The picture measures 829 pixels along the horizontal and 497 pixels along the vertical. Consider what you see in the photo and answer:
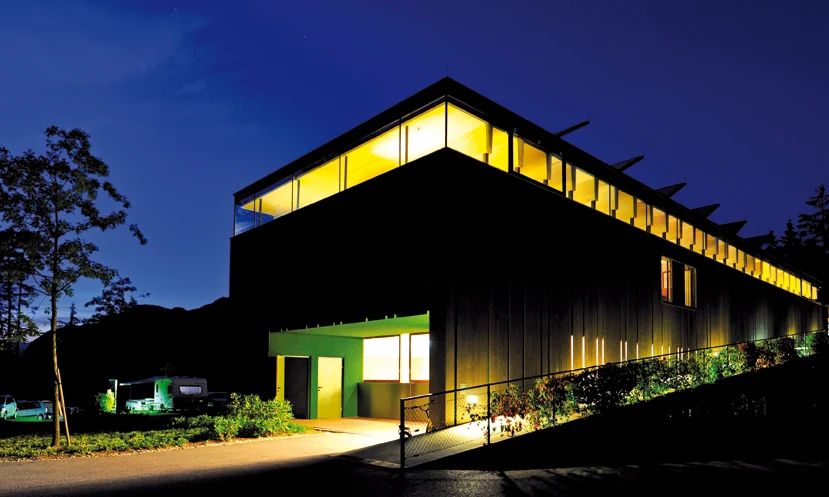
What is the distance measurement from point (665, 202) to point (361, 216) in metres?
11.6

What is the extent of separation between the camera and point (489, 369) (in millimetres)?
13836

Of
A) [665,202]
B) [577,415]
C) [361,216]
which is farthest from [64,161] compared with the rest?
[665,202]

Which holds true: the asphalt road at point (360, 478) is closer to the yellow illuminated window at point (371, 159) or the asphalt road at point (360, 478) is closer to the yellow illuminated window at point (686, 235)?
the yellow illuminated window at point (371, 159)

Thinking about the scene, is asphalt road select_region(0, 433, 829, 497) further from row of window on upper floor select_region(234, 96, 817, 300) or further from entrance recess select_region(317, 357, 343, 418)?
entrance recess select_region(317, 357, 343, 418)

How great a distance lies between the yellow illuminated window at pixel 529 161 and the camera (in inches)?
627

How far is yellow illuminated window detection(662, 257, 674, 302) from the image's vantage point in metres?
21.1

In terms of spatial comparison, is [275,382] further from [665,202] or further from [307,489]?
[665,202]

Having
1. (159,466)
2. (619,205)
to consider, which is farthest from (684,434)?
(159,466)

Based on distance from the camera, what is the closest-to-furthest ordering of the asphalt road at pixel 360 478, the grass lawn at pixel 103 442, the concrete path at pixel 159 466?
the asphalt road at pixel 360 478
the concrete path at pixel 159 466
the grass lawn at pixel 103 442

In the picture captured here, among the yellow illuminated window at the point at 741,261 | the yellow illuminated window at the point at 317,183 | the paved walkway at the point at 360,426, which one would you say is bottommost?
the paved walkway at the point at 360,426

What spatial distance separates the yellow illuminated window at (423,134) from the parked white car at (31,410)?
83.0ft

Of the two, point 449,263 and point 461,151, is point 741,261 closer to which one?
point 461,151

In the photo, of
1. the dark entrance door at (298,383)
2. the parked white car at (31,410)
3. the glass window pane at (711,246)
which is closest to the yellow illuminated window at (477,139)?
the dark entrance door at (298,383)

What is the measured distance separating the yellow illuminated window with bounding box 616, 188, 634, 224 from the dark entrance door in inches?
420
